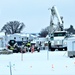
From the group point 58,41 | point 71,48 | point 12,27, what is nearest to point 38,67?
point 71,48

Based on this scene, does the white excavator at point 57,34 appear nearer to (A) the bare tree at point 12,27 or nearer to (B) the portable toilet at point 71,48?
(B) the portable toilet at point 71,48

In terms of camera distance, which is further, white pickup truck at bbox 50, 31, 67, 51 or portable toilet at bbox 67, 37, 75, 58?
white pickup truck at bbox 50, 31, 67, 51

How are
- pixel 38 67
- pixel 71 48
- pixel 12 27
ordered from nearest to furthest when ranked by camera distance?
pixel 38 67 → pixel 71 48 → pixel 12 27

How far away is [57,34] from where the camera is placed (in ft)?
150

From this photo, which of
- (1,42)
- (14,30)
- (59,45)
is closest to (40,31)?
(14,30)

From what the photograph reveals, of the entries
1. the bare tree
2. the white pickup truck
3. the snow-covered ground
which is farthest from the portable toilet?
the bare tree

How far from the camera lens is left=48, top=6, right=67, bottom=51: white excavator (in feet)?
141

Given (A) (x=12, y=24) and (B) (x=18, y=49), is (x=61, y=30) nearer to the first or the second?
(B) (x=18, y=49)

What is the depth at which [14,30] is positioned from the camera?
114 meters

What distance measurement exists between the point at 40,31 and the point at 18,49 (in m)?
92.6

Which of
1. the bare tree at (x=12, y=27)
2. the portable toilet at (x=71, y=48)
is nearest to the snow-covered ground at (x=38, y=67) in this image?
the portable toilet at (x=71, y=48)

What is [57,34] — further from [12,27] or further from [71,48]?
[12,27]

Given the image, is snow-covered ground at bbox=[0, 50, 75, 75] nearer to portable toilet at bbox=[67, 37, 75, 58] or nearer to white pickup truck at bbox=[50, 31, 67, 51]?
portable toilet at bbox=[67, 37, 75, 58]

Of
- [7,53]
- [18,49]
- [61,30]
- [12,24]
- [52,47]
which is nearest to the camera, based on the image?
[7,53]
